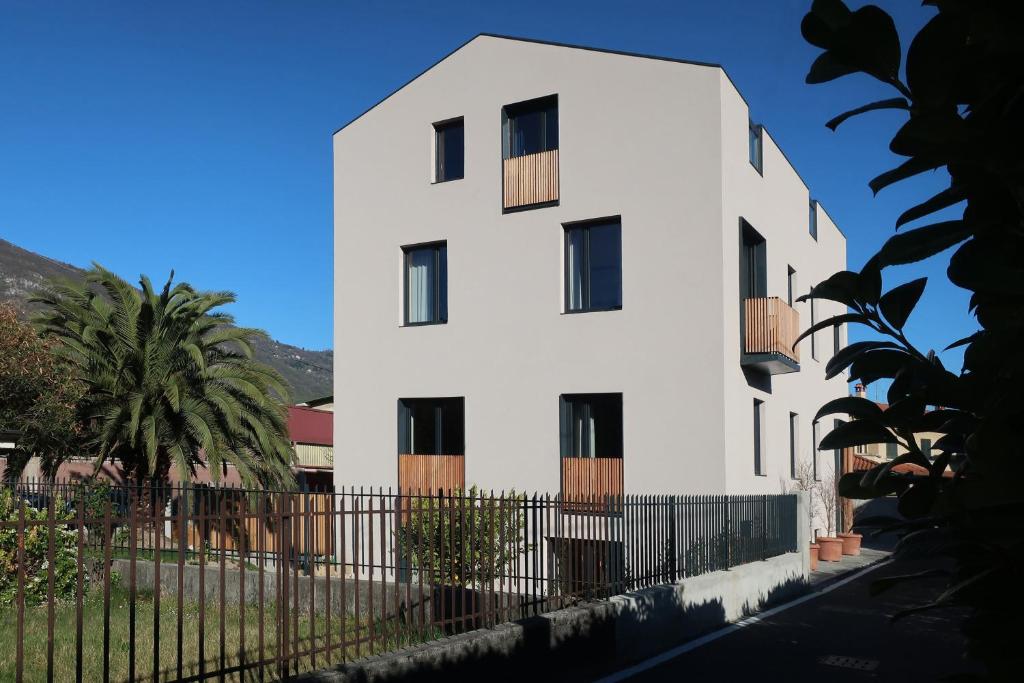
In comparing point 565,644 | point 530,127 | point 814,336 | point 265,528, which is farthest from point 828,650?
point 814,336

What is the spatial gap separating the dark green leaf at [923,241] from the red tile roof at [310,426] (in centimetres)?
3550

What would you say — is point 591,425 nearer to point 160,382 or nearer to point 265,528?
point 160,382

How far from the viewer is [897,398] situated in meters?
1.74

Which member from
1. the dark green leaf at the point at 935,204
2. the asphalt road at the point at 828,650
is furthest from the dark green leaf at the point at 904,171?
the asphalt road at the point at 828,650

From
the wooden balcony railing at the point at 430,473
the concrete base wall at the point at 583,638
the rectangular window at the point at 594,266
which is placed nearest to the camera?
the concrete base wall at the point at 583,638

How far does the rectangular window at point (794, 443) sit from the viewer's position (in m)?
25.0

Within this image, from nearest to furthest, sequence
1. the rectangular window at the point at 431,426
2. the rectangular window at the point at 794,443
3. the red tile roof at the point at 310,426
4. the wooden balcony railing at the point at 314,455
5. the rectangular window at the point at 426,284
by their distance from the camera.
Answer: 1. the rectangular window at the point at 431,426
2. the rectangular window at the point at 426,284
3. the rectangular window at the point at 794,443
4. the wooden balcony railing at the point at 314,455
5. the red tile roof at the point at 310,426

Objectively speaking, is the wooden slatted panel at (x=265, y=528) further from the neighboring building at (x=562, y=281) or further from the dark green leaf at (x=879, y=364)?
the dark green leaf at (x=879, y=364)

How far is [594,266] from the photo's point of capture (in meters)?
20.2

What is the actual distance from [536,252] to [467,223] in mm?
1940

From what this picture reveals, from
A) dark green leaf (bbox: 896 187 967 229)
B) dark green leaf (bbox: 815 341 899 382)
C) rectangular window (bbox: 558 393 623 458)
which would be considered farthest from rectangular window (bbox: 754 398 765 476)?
dark green leaf (bbox: 896 187 967 229)

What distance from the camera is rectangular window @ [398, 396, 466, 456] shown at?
70.1ft

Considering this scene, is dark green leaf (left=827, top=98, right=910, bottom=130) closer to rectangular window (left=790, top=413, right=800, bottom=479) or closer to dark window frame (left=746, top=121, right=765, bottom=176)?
dark window frame (left=746, top=121, right=765, bottom=176)

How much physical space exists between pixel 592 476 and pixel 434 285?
5985 millimetres
